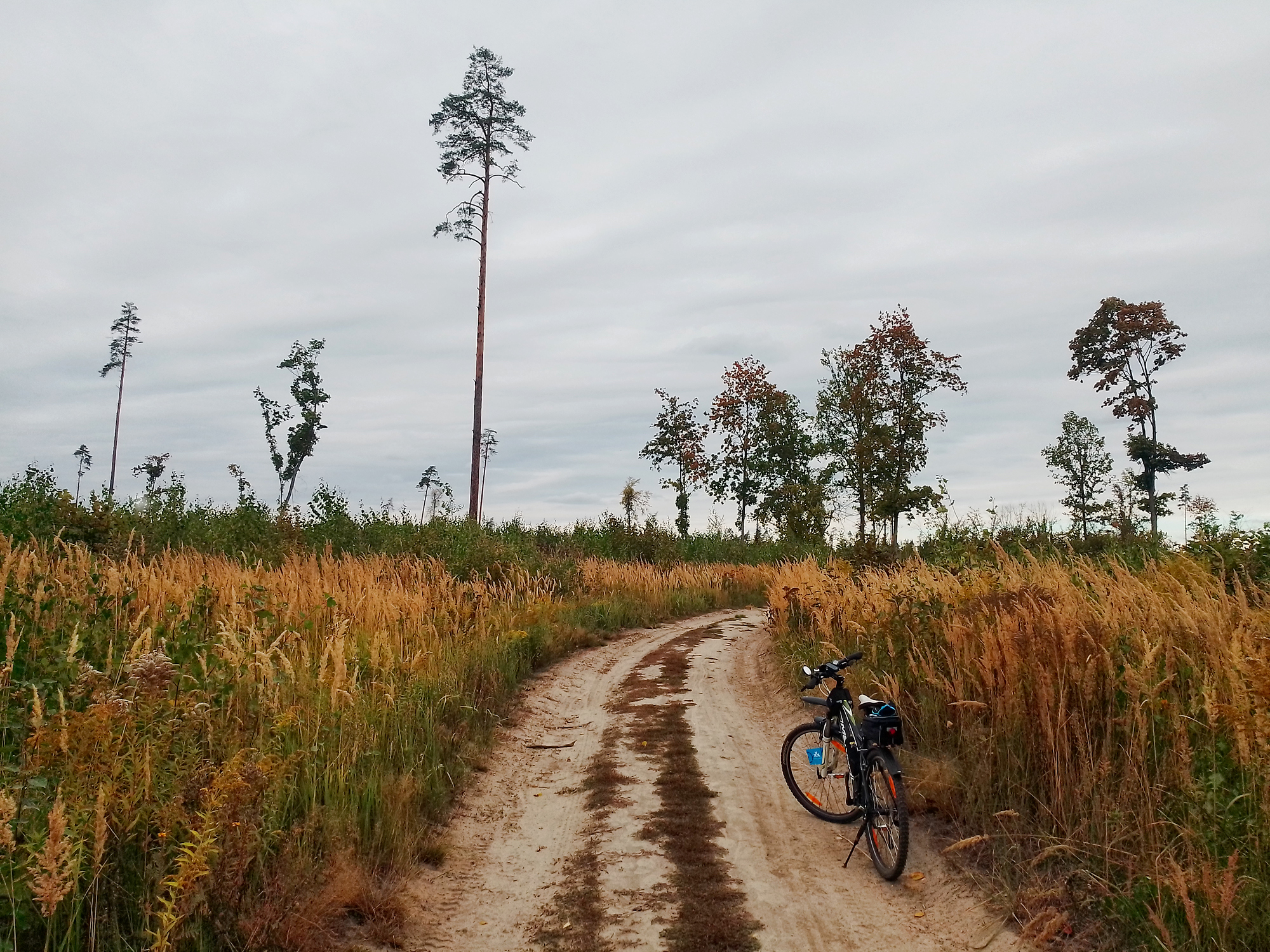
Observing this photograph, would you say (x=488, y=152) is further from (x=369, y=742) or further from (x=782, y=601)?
(x=369, y=742)

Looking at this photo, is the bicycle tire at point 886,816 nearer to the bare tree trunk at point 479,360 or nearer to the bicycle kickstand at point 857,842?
the bicycle kickstand at point 857,842

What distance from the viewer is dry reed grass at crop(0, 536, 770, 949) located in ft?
11.8

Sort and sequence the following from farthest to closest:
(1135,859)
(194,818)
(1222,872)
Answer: (1135,859) < (194,818) < (1222,872)

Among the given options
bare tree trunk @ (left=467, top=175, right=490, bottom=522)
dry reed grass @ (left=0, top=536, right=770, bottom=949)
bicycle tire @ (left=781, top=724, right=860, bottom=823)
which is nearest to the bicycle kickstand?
bicycle tire @ (left=781, top=724, right=860, bottom=823)

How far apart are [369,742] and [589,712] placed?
4.23 metres

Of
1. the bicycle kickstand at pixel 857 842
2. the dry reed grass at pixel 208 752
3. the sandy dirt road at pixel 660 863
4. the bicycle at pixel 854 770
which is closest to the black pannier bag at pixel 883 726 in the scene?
the bicycle at pixel 854 770

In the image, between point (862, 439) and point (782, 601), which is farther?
point (862, 439)

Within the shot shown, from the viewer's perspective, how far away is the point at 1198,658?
16.9 feet

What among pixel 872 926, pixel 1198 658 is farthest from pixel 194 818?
pixel 1198 658

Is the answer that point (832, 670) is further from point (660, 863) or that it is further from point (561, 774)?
point (561, 774)

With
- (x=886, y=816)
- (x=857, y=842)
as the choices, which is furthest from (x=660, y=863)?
(x=886, y=816)

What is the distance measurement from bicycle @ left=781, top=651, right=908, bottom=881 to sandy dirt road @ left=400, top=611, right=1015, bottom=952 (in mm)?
171

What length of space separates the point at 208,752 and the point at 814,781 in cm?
482

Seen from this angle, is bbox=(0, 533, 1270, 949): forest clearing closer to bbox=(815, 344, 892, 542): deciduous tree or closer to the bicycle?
the bicycle
